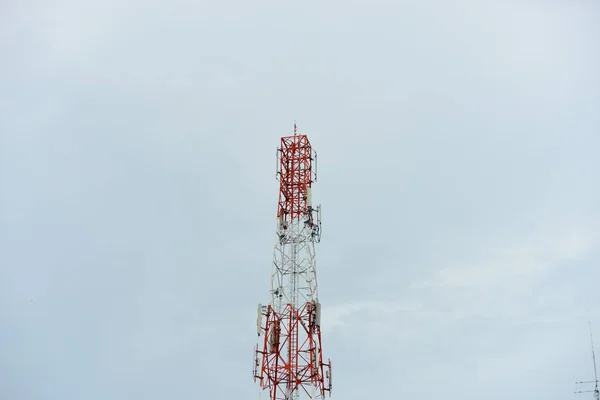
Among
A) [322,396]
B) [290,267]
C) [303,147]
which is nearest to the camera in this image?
[322,396]

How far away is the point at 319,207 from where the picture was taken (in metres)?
54.9

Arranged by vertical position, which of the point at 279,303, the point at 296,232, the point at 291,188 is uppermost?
the point at 291,188

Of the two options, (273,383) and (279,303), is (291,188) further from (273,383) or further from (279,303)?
(273,383)

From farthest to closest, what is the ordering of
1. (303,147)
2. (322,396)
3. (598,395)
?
1. (598,395)
2. (303,147)
3. (322,396)

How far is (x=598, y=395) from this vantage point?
6594cm

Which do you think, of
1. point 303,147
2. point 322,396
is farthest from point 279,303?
point 303,147

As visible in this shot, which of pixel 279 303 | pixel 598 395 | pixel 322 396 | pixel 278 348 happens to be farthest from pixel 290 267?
pixel 598 395

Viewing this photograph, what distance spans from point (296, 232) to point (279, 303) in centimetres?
589

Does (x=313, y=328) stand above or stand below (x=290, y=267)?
below

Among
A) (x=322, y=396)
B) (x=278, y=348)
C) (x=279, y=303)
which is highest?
(x=279, y=303)

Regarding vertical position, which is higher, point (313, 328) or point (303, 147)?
point (303, 147)

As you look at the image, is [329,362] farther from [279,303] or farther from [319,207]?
[319,207]

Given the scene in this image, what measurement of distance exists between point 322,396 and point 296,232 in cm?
1273

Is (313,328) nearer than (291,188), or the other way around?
(313,328)
